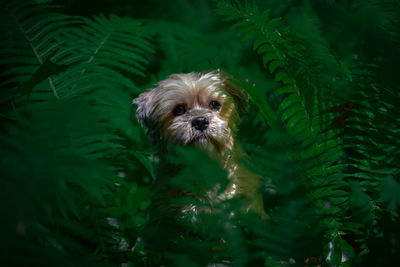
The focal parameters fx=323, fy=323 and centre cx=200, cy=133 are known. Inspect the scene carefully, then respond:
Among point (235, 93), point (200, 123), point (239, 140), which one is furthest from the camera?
point (235, 93)

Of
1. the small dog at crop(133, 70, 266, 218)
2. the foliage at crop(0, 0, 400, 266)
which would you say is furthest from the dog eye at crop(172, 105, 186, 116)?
the foliage at crop(0, 0, 400, 266)

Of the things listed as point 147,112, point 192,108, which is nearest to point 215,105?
point 192,108

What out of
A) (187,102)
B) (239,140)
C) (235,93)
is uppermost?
(235,93)

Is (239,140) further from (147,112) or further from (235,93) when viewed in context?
(147,112)

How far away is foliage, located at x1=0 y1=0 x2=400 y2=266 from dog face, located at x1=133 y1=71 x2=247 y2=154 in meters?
0.16

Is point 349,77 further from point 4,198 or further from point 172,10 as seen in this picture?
point 172,10

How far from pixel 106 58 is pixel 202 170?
2250 millimetres

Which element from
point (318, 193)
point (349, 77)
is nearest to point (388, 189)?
point (318, 193)

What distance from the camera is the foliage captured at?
843mm

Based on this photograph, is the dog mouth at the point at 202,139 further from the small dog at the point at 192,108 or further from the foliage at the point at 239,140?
the foliage at the point at 239,140

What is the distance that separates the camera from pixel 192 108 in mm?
3250

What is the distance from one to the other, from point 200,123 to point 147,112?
64 cm

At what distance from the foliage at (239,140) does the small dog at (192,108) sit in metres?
0.16

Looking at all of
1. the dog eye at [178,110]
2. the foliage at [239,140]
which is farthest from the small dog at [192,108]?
the foliage at [239,140]
